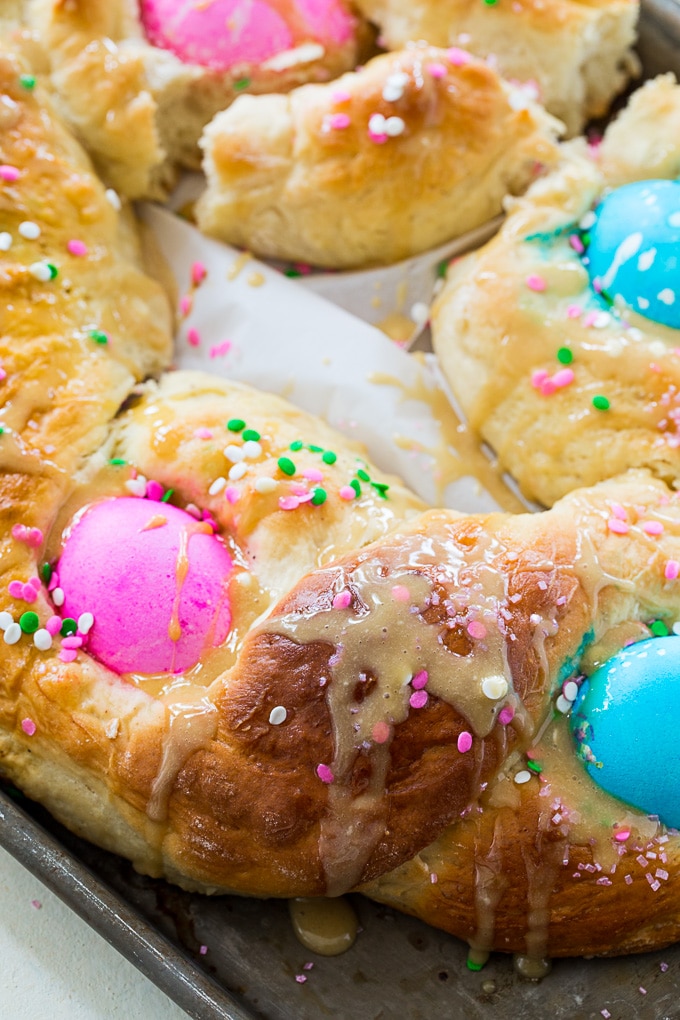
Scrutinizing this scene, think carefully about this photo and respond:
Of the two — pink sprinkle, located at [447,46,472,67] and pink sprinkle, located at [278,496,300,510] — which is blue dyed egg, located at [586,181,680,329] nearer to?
pink sprinkle, located at [447,46,472,67]

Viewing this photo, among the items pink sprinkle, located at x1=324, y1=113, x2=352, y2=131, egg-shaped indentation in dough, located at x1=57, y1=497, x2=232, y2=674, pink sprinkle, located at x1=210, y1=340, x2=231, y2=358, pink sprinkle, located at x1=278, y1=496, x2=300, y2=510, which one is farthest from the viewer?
pink sprinkle, located at x1=210, y1=340, x2=231, y2=358

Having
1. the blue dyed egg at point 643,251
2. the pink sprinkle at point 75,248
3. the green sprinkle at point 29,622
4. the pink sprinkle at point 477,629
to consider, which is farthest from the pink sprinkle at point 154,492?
the blue dyed egg at point 643,251

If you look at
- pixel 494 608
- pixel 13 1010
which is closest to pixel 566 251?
pixel 494 608

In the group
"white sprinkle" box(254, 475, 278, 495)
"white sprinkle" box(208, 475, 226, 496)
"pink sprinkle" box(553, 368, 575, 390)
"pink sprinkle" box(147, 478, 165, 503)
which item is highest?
"pink sprinkle" box(553, 368, 575, 390)

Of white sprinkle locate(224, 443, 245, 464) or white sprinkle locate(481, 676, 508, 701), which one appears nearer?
white sprinkle locate(481, 676, 508, 701)

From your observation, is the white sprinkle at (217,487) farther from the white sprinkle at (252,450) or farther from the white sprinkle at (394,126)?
the white sprinkle at (394,126)

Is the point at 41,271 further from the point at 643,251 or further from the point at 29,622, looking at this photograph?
the point at 643,251

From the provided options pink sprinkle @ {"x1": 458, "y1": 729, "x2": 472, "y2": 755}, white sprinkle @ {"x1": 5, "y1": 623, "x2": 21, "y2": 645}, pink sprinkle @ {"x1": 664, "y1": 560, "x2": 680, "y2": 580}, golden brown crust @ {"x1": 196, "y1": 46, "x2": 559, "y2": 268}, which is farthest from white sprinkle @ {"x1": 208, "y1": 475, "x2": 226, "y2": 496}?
pink sprinkle @ {"x1": 664, "y1": 560, "x2": 680, "y2": 580}
